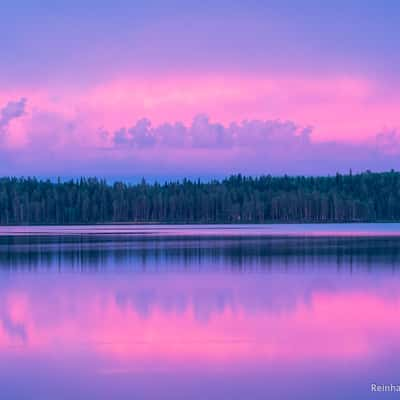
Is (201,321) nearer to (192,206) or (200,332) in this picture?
(200,332)

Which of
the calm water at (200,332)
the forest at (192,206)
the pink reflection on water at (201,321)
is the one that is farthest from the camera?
the forest at (192,206)

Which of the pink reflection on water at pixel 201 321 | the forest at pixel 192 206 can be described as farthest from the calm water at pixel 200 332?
the forest at pixel 192 206

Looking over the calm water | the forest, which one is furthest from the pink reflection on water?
the forest

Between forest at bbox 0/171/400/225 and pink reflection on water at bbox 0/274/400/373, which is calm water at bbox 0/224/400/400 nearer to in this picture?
pink reflection on water at bbox 0/274/400/373

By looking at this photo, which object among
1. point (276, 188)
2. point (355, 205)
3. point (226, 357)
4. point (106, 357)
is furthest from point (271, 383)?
point (276, 188)

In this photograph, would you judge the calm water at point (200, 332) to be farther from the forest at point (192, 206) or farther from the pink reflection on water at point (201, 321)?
the forest at point (192, 206)

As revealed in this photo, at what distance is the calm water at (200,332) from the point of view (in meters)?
12.2

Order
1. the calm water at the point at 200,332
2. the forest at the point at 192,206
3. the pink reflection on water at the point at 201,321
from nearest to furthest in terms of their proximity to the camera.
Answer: the calm water at the point at 200,332, the pink reflection on water at the point at 201,321, the forest at the point at 192,206

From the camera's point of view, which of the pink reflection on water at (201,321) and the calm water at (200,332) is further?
the pink reflection on water at (201,321)

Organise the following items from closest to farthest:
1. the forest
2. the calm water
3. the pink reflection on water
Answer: the calm water → the pink reflection on water → the forest

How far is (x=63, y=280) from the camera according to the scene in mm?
28500

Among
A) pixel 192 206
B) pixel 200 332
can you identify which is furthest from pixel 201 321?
pixel 192 206

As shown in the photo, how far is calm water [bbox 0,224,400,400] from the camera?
12.2 meters

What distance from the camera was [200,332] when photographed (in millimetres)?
16547
